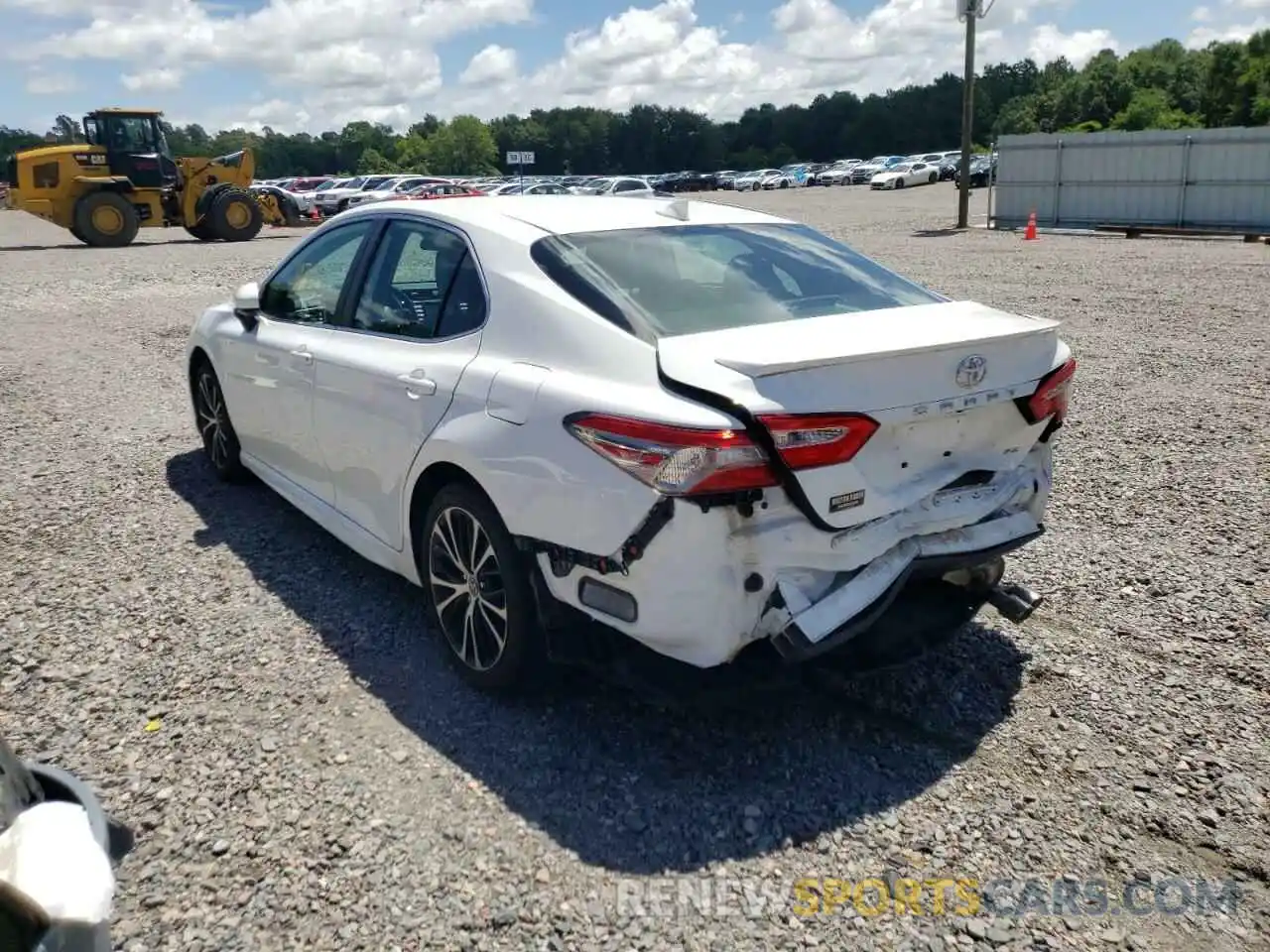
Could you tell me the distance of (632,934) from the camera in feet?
8.38

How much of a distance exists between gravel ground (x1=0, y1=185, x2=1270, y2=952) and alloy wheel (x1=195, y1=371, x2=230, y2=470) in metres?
0.29

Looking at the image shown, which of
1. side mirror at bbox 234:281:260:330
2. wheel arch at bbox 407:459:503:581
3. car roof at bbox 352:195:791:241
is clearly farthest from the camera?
side mirror at bbox 234:281:260:330

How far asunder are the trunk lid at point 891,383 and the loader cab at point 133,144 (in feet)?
85.1

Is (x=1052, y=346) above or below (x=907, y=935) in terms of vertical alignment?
above

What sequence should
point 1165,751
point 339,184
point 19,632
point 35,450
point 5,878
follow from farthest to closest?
point 339,184, point 35,450, point 19,632, point 1165,751, point 5,878

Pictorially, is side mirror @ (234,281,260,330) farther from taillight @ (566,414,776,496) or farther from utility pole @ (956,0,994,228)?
utility pole @ (956,0,994,228)

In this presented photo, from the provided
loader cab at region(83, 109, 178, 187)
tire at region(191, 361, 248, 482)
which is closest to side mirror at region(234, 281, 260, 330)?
tire at region(191, 361, 248, 482)

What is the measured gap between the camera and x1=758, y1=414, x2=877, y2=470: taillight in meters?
2.79

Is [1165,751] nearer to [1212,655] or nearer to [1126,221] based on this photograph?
[1212,655]

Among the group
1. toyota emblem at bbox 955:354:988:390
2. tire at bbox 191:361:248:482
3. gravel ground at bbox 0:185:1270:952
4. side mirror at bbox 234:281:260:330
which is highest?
side mirror at bbox 234:281:260:330

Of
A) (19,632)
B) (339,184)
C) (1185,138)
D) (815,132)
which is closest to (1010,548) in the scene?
(19,632)

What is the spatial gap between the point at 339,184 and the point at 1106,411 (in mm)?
42235

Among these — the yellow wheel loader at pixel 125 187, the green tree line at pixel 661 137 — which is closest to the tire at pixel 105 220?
the yellow wheel loader at pixel 125 187

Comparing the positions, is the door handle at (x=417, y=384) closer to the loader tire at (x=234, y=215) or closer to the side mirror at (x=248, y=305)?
the side mirror at (x=248, y=305)
